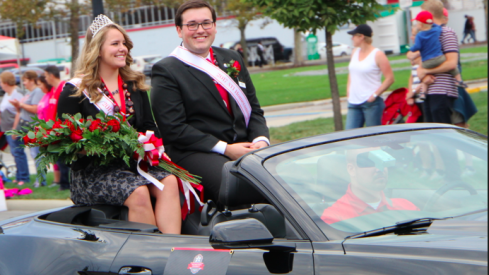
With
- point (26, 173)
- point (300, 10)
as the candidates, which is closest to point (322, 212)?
point (300, 10)

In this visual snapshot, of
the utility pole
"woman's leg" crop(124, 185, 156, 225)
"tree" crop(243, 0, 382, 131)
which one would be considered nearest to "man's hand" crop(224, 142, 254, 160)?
"woman's leg" crop(124, 185, 156, 225)

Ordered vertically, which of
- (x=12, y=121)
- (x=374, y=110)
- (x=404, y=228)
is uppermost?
(x=12, y=121)

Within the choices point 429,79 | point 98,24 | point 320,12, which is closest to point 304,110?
point 320,12

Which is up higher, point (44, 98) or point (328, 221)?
point (44, 98)

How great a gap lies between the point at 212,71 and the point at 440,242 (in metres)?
2.29

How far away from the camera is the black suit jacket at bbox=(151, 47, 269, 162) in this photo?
3.90m

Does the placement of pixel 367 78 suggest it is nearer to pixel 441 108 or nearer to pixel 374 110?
pixel 374 110

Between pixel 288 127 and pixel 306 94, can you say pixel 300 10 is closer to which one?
pixel 288 127

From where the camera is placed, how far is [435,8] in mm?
6527

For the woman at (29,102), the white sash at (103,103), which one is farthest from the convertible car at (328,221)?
the woman at (29,102)

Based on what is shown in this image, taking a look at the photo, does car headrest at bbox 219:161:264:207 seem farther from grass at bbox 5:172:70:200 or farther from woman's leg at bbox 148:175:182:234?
grass at bbox 5:172:70:200

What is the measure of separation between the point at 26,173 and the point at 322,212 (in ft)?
28.3

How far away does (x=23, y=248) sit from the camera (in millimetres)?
3225

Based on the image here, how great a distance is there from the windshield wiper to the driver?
11 centimetres
